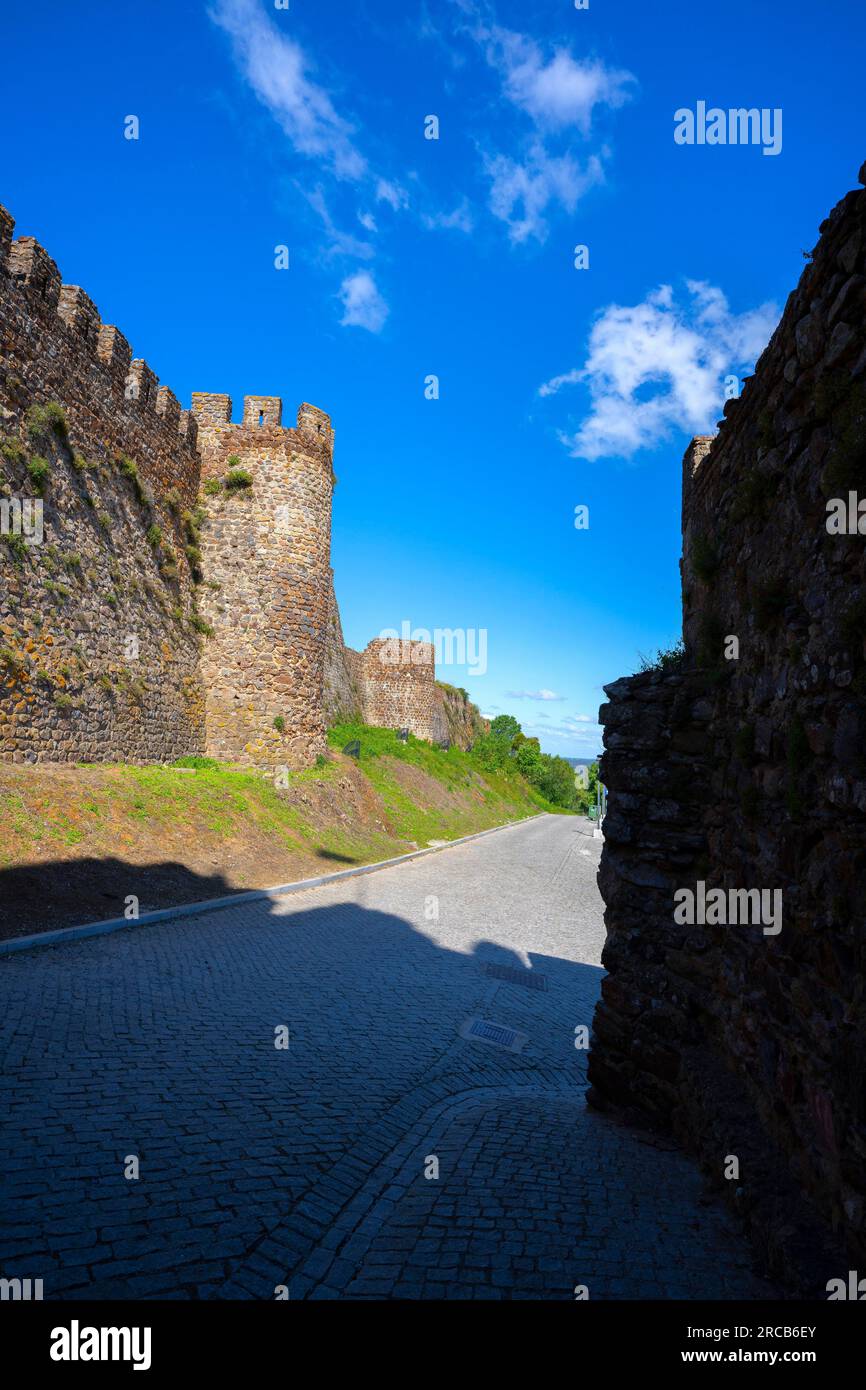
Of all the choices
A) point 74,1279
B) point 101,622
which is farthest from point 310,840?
point 74,1279

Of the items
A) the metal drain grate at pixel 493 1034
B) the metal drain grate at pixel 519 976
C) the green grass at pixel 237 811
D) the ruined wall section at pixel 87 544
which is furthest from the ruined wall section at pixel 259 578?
the metal drain grate at pixel 493 1034

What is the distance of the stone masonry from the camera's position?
12.7 meters

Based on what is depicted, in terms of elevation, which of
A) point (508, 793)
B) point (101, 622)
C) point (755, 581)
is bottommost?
point (508, 793)

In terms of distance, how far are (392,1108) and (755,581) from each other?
14.8 ft

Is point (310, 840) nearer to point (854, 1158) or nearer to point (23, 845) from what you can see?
point (23, 845)

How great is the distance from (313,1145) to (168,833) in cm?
1007

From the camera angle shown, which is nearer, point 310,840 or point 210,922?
point 210,922

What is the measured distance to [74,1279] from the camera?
2961 mm

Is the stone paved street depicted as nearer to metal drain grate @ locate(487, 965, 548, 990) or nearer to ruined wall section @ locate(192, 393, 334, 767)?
metal drain grate @ locate(487, 965, 548, 990)

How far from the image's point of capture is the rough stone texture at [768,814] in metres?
2.85

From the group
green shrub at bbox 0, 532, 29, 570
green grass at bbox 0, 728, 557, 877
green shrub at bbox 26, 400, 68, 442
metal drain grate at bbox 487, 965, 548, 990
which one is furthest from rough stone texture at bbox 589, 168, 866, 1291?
green shrub at bbox 26, 400, 68, 442

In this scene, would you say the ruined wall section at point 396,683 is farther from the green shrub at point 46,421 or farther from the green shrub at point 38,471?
the green shrub at point 38,471

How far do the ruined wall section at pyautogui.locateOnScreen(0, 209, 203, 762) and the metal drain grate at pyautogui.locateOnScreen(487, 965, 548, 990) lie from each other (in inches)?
357

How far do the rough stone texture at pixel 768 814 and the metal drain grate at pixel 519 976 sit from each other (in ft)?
13.0
